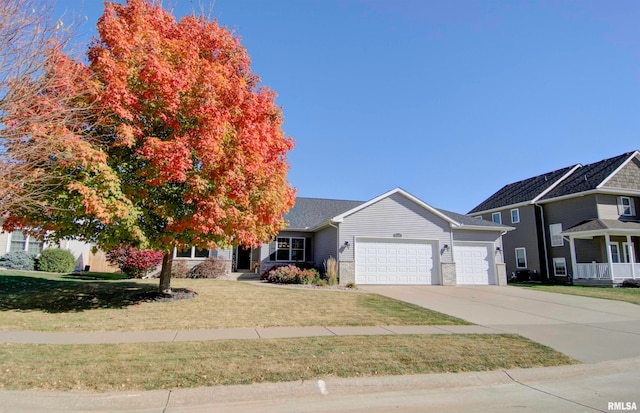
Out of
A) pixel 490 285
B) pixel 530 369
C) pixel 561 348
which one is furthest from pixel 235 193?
pixel 490 285

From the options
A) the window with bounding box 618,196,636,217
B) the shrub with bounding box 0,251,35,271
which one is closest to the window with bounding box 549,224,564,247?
the window with bounding box 618,196,636,217

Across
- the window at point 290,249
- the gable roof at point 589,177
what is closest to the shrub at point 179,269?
the window at point 290,249

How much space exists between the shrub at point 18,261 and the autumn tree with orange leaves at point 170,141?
14283 mm

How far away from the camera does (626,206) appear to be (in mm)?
26953

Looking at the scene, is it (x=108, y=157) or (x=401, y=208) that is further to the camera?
(x=401, y=208)

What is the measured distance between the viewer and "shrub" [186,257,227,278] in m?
20.5

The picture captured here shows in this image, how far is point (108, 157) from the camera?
9.77 meters

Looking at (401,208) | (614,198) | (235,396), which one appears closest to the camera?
(235,396)

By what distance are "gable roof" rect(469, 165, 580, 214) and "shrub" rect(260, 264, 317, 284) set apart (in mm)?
20629

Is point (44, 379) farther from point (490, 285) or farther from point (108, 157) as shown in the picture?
point (490, 285)

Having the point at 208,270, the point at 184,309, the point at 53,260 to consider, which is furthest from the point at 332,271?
the point at 53,260

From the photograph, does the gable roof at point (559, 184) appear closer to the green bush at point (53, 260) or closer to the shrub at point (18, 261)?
the green bush at point (53, 260)

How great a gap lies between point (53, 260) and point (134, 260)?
5634 millimetres

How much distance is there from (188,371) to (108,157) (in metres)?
6.56
